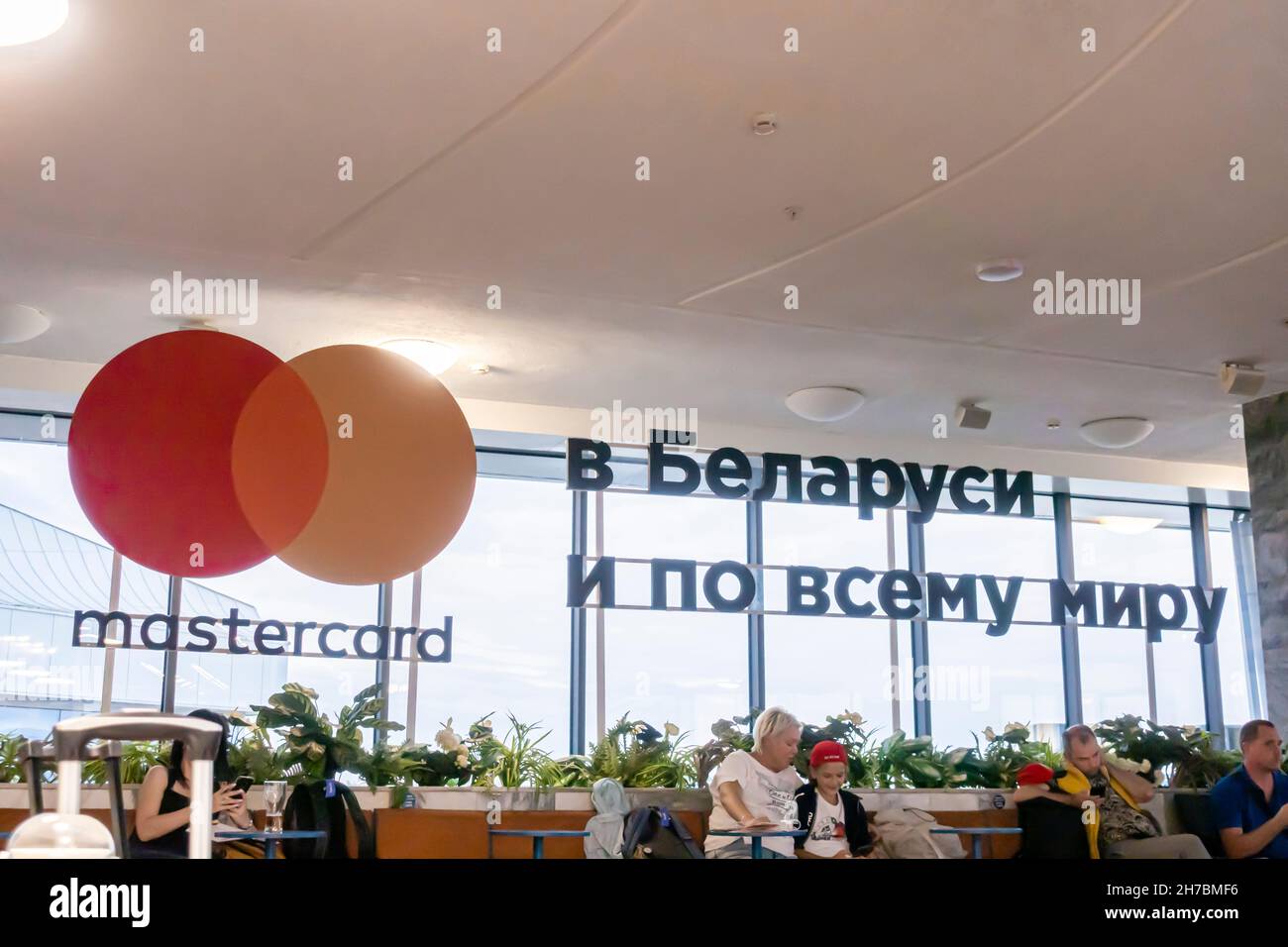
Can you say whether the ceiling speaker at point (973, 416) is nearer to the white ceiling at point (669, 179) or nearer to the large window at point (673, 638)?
the white ceiling at point (669, 179)

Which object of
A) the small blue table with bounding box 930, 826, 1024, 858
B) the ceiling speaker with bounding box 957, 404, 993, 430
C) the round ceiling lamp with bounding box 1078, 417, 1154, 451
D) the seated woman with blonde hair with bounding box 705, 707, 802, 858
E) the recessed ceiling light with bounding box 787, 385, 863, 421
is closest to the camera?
the seated woman with blonde hair with bounding box 705, 707, 802, 858

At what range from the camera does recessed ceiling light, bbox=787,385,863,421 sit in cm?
798

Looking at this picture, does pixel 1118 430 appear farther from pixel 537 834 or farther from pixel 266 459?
pixel 266 459

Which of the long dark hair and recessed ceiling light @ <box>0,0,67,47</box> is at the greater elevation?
recessed ceiling light @ <box>0,0,67,47</box>

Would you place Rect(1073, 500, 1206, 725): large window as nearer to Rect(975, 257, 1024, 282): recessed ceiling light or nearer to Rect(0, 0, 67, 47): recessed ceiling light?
Rect(975, 257, 1024, 282): recessed ceiling light

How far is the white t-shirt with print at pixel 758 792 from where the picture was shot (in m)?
6.05

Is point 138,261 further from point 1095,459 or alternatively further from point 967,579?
point 1095,459

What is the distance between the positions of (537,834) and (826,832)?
56.6 inches

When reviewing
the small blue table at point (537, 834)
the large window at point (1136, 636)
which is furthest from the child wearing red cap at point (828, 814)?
the large window at point (1136, 636)

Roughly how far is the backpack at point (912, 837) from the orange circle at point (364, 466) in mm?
2903

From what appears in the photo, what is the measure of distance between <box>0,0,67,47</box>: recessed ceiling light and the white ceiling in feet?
0.31

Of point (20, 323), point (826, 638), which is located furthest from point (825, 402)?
point (20, 323)

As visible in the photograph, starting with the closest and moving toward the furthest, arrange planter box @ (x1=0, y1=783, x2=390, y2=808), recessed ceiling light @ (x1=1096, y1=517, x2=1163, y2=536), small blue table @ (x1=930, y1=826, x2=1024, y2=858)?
planter box @ (x1=0, y1=783, x2=390, y2=808)
small blue table @ (x1=930, y1=826, x2=1024, y2=858)
recessed ceiling light @ (x1=1096, y1=517, x2=1163, y2=536)

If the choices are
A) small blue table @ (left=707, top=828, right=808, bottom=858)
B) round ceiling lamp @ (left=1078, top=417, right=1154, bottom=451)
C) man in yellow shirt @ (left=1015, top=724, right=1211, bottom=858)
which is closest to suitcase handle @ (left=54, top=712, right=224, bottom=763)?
small blue table @ (left=707, top=828, right=808, bottom=858)
